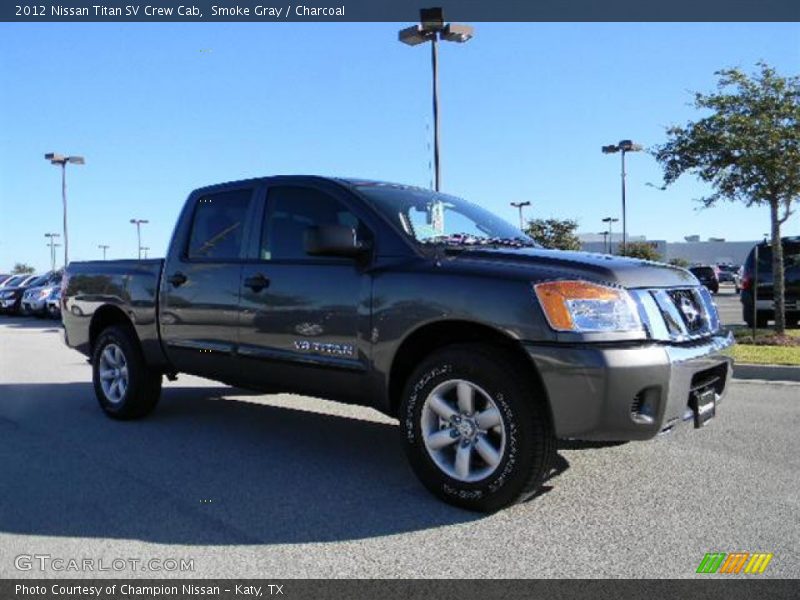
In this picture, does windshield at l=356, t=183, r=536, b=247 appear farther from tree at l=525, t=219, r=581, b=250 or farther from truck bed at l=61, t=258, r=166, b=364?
tree at l=525, t=219, r=581, b=250

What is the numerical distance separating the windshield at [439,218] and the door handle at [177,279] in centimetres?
171

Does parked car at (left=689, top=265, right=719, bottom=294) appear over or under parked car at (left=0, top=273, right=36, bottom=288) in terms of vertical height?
under

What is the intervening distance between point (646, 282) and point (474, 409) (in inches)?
45.0

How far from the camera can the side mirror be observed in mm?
4375

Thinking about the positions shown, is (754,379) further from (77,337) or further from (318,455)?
(77,337)

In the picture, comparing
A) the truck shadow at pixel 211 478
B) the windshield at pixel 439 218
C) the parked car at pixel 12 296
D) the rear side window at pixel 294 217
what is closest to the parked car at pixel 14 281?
the parked car at pixel 12 296

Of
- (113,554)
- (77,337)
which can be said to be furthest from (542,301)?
(77,337)

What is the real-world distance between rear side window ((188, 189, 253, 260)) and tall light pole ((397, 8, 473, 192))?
10.9m

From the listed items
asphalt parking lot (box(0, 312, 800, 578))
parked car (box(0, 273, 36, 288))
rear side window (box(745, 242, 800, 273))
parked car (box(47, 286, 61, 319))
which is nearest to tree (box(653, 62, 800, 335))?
rear side window (box(745, 242, 800, 273))

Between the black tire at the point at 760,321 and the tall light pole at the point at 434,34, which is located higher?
the tall light pole at the point at 434,34

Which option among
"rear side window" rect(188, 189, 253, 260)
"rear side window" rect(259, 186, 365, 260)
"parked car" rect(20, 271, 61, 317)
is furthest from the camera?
"parked car" rect(20, 271, 61, 317)

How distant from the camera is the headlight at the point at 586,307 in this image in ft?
12.3

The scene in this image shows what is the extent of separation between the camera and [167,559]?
348 cm

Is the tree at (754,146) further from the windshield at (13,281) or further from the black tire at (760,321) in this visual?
the windshield at (13,281)
